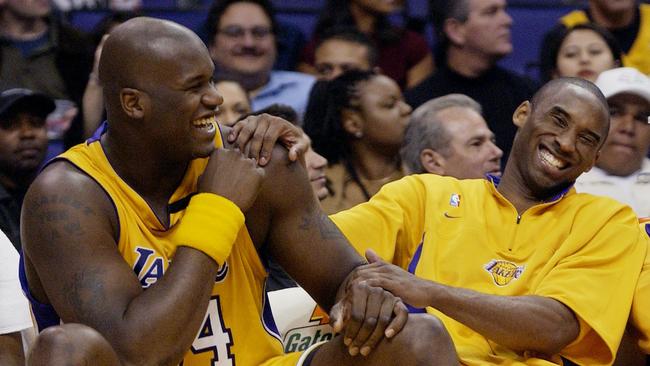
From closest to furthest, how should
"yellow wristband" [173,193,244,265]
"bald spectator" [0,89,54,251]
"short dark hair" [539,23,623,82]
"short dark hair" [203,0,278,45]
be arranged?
"yellow wristband" [173,193,244,265]
"bald spectator" [0,89,54,251]
"short dark hair" [539,23,623,82]
"short dark hair" [203,0,278,45]

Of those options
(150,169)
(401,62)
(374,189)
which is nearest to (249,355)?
(150,169)

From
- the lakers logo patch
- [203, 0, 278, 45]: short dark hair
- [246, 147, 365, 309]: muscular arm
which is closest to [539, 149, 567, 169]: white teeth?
Result: the lakers logo patch

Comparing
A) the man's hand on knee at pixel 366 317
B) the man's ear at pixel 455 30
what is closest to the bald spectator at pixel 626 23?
the man's ear at pixel 455 30

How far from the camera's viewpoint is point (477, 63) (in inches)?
243

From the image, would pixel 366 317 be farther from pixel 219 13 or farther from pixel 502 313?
pixel 219 13

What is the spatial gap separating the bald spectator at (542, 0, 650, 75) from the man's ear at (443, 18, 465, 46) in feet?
1.42

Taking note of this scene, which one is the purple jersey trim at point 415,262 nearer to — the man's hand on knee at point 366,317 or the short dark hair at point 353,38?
the man's hand on knee at point 366,317

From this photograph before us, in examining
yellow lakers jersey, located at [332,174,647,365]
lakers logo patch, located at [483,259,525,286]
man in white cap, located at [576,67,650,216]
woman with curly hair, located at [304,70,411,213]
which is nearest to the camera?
yellow lakers jersey, located at [332,174,647,365]

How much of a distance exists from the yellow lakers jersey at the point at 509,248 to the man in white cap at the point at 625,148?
1.12m

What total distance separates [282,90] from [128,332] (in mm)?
3675

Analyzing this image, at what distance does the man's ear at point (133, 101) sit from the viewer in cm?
296

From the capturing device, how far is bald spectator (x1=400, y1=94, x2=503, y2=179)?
500 centimetres

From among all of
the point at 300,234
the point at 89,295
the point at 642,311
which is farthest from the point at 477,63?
the point at 89,295

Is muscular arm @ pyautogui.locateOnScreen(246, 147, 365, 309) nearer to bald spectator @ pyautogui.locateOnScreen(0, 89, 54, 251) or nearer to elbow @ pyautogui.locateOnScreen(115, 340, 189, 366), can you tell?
elbow @ pyautogui.locateOnScreen(115, 340, 189, 366)
